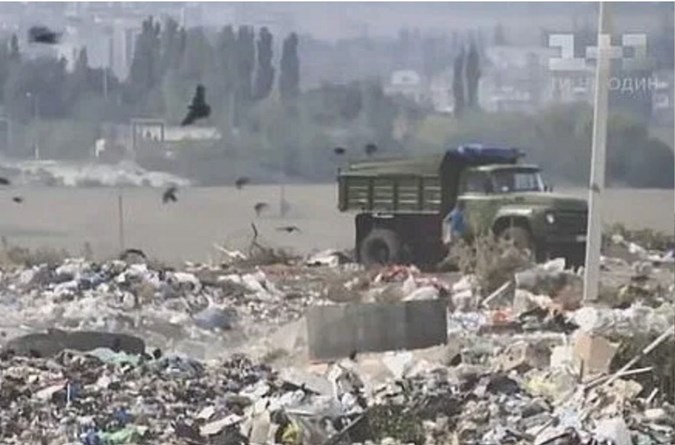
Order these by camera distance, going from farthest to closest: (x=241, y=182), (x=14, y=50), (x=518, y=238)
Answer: (x=518, y=238)
(x=241, y=182)
(x=14, y=50)

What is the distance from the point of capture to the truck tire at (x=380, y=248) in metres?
3.32

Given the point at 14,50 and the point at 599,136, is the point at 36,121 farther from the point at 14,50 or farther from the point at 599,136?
the point at 599,136

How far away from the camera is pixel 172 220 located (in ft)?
10.7

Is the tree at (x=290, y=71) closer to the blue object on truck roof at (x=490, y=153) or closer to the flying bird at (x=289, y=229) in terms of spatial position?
the flying bird at (x=289, y=229)

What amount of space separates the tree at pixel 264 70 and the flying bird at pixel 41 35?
0.45m

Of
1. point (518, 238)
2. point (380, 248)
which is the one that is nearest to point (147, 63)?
point (380, 248)

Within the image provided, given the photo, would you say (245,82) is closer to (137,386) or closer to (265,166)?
(265,166)

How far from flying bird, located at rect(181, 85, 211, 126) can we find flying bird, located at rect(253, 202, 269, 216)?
9.1 inches

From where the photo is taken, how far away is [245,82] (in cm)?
323

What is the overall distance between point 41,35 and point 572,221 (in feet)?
4.12

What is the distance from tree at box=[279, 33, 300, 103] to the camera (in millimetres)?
3229

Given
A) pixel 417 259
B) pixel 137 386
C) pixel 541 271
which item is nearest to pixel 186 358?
pixel 137 386

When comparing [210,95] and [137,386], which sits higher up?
[210,95]

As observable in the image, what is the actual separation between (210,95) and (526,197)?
0.75 metres
